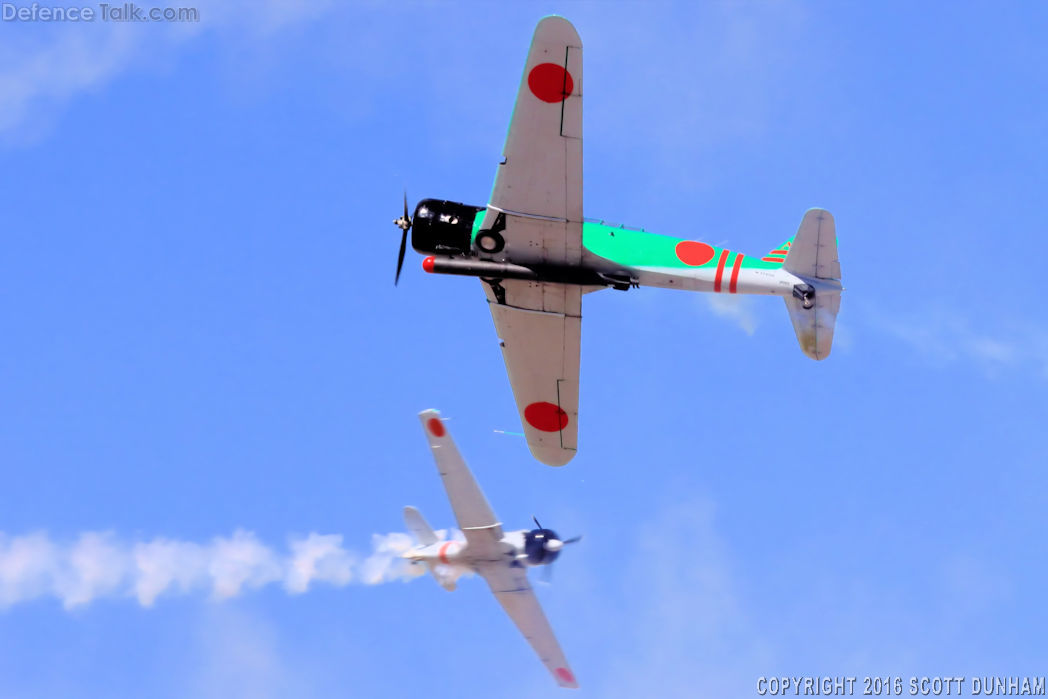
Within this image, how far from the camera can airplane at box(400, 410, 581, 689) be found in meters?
22.7

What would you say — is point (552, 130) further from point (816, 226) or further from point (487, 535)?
point (487, 535)

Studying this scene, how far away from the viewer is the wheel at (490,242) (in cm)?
2031

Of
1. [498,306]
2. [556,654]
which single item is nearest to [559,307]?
[498,306]

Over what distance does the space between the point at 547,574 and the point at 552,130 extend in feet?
29.3

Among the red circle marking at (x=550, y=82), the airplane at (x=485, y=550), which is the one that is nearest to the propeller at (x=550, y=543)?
the airplane at (x=485, y=550)

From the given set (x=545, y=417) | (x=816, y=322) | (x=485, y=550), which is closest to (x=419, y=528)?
(x=485, y=550)

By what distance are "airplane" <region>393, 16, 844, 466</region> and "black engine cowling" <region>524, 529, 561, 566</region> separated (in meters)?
4.03

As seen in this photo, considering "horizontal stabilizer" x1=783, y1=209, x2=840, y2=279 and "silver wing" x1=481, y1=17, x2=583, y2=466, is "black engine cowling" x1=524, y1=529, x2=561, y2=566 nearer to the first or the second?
"silver wing" x1=481, y1=17, x2=583, y2=466

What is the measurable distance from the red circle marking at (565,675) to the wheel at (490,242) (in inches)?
363

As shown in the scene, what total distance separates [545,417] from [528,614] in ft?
14.0

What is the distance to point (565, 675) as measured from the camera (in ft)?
79.0

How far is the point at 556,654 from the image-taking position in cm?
2409

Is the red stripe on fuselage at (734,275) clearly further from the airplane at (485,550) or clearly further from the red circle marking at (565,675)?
the red circle marking at (565,675)

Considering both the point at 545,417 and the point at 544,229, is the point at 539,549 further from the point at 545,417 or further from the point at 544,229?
the point at 544,229
